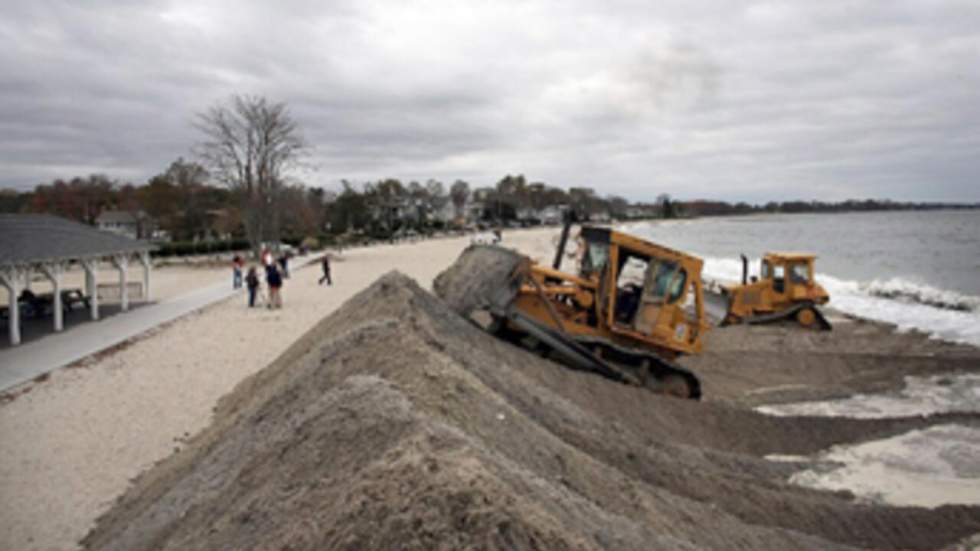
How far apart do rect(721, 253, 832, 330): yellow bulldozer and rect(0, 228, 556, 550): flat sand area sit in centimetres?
1287

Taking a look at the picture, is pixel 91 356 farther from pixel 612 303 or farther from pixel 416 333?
pixel 612 303

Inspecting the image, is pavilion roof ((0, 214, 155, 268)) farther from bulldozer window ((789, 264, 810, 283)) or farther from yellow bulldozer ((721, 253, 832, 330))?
bulldozer window ((789, 264, 810, 283))

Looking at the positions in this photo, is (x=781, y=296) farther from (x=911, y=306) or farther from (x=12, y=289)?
(x=12, y=289)

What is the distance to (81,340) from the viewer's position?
17.0 meters

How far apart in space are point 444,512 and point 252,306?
68.5ft

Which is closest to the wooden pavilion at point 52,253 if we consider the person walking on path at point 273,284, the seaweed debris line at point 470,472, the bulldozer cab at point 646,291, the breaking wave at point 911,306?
the person walking on path at point 273,284

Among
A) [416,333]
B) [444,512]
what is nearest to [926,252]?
[416,333]

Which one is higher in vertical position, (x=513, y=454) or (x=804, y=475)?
(x=513, y=454)

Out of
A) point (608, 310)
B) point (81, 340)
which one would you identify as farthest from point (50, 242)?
point (608, 310)

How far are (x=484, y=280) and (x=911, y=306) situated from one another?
22489mm

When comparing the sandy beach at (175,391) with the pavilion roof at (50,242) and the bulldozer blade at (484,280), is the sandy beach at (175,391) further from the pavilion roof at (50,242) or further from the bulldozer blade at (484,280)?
the bulldozer blade at (484,280)

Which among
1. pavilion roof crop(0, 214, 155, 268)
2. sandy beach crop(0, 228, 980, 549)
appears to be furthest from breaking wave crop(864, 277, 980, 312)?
pavilion roof crop(0, 214, 155, 268)

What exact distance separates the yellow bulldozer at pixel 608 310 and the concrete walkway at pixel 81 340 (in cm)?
936

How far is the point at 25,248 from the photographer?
17.2m
